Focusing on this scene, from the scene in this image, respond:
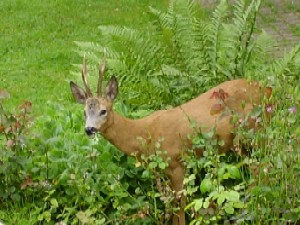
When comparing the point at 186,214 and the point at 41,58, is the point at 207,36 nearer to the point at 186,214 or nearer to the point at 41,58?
the point at 186,214

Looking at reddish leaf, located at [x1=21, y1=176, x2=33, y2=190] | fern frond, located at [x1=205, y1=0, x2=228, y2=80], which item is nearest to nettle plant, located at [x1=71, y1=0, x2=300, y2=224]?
fern frond, located at [x1=205, y1=0, x2=228, y2=80]

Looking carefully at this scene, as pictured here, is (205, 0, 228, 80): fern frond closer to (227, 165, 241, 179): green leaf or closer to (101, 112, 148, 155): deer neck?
(101, 112, 148, 155): deer neck

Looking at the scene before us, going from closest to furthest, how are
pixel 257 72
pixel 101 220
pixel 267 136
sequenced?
1. pixel 267 136
2. pixel 101 220
3. pixel 257 72

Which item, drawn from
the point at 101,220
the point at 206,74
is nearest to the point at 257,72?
the point at 206,74

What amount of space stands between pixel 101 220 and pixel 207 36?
9.39 feet

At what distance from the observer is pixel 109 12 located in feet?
48.7

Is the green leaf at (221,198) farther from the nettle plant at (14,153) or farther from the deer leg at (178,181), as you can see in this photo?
the nettle plant at (14,153)

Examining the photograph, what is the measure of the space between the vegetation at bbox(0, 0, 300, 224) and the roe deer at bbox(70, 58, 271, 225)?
103 millimetres

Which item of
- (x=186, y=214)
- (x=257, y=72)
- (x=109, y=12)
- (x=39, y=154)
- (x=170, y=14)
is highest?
(x=109, y=12)

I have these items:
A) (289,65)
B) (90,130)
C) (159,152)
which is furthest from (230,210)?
(289,65)

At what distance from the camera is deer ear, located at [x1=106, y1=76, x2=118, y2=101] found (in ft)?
20.9

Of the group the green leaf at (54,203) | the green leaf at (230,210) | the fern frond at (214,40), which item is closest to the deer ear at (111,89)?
the green leaf at (54,203)

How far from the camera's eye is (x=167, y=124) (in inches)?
256

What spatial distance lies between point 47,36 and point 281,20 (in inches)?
140
